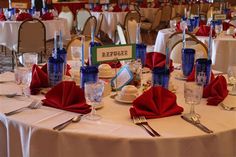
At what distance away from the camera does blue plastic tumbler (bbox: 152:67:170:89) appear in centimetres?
198

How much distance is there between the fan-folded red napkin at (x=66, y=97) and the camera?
181 centimetres

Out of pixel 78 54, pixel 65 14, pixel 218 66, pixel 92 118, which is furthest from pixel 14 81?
pixel 65 14

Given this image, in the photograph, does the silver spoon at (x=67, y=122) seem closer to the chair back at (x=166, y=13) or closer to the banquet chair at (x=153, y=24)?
the banquet chair at (x=153, y=24)

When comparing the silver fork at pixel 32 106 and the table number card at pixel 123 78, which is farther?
the table number card at pixel 123 78

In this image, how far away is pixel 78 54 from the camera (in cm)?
271

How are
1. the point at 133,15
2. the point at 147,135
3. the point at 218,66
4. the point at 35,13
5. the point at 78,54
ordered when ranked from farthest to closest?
the point at 133,15
the point at 35,13
the point at 218,66
the point at 78,54
the point at 147,135

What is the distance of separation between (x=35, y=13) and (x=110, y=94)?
16.8 feet

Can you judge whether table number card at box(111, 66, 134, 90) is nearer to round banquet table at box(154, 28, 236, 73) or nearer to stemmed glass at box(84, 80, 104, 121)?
stemmed glass at box(84, 80, 104, 121)

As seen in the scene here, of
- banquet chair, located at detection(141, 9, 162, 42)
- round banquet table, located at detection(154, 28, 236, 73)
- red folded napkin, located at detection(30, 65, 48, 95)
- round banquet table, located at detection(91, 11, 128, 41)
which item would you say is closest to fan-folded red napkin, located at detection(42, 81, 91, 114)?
red folded napkin, located at detection(30, 65, 48, 95)

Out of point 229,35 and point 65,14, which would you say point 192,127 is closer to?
point 229,35

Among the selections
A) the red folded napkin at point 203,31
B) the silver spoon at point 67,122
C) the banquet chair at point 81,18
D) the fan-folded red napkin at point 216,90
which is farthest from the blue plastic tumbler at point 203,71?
the banquet chair at point 81,18

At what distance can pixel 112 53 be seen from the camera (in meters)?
2.06

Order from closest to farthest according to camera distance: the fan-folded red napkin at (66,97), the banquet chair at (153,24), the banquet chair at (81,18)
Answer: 1. the fan-folded red napkin at (66,97)
2. the banquet chair at (81,18)
3. the banquet chair at (153,24)

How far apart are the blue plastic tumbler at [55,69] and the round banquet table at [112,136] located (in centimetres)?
31
